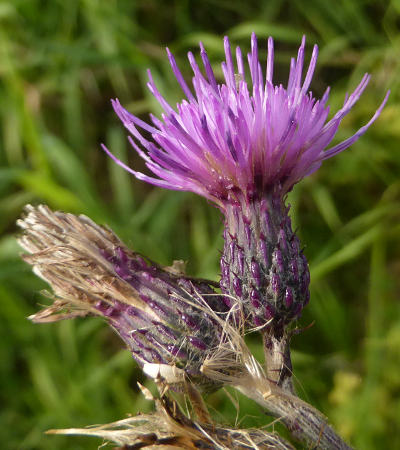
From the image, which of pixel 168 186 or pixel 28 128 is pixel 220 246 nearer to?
pixel 28 128

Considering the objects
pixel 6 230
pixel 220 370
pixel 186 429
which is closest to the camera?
pixel 186 429

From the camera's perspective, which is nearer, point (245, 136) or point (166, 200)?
point (245, 136)

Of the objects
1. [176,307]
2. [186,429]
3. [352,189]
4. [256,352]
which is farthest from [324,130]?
[352,189]

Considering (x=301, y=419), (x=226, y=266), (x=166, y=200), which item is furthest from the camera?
(x=166, y=200)

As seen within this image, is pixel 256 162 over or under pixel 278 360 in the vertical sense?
over

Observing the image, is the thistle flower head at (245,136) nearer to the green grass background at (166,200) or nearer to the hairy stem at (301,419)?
the hairy stem at (301,419)

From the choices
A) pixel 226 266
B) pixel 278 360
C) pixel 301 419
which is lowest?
pixel 301 419

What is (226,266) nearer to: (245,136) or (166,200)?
(245,136)

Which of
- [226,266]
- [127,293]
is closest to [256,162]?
[226,266]

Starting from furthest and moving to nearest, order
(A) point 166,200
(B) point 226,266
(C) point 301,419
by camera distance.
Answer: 1. (A) point 166,200
2. (B) point 226,266
3. (C) point 301,419
